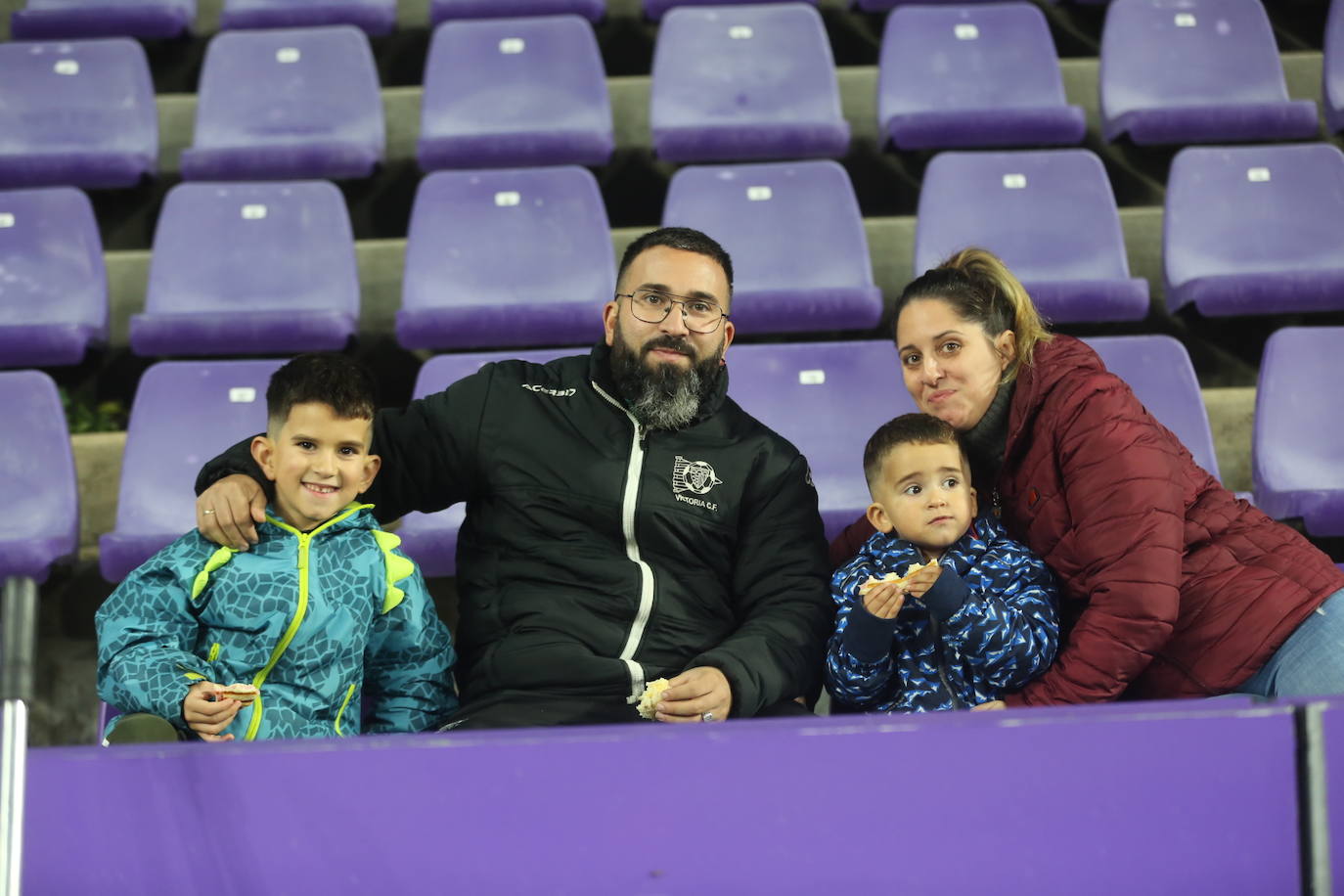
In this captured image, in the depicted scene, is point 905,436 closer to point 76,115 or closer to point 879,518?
point 879,518

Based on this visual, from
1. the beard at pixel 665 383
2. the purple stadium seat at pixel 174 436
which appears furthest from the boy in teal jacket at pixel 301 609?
the purple stadium seat at pixel 174 436

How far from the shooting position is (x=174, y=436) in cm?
230

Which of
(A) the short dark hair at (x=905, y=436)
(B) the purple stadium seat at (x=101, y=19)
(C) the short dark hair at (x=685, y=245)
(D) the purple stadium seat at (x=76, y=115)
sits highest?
(B) the purple stadium seat at (x=101, y=19)

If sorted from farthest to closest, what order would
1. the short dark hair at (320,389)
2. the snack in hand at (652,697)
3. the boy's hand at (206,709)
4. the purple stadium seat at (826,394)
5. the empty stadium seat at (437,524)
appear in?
the purple stadium seat at (826,394), the empty stadium seat at (437,524), the short dark hair at (320,389), the snack in hand at (652,697), the boy's hand at (206,709)

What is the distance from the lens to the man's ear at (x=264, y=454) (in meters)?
1.58

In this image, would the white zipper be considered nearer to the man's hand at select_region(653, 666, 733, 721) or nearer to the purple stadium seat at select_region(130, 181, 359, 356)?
the man's hand at select_region(653, 666, 733, 721)

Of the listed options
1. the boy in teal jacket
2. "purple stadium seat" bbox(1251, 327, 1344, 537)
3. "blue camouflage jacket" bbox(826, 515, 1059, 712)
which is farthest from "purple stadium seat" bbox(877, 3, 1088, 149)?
the boy in teal jacket

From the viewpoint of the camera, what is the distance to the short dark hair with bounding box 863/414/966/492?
156cm

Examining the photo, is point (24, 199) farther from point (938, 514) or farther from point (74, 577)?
point (938, 514)

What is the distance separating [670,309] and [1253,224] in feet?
5.32

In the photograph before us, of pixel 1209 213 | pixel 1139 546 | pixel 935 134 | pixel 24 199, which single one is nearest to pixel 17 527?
pixel 24 199

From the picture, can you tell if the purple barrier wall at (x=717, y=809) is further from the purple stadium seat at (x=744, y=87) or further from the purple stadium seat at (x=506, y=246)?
the purple stadium seat at (x=744, y=87)

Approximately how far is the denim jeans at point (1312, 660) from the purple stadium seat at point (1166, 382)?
70 cm

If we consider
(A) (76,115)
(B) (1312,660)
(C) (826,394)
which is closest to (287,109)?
(A) (76,115)
